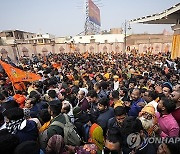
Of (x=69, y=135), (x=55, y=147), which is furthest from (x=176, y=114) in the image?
(x=55, y=147)

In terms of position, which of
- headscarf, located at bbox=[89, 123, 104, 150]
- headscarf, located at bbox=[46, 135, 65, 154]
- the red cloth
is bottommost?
headscarf, located at bbox=[89, 123, 104, 150]

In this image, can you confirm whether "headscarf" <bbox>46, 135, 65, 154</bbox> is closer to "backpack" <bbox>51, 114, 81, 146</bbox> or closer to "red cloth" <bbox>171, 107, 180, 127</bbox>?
"backpack" <bbox>51, 114, 81, 146</bbox>

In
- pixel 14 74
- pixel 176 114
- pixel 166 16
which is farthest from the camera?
pixel 166 16

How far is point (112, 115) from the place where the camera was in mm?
3443

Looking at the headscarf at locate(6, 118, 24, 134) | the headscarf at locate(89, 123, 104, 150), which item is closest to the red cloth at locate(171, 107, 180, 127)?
the headscarf at locate(89, 123, 104, 150)

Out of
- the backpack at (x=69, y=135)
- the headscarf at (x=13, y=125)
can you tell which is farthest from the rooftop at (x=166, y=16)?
the headscarf at (x=13, y=125)

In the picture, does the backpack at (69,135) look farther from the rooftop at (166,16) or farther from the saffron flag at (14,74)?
the rooftop at (166,16)

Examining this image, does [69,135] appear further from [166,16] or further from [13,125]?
[166,16]

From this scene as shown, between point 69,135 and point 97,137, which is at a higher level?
point 69,135

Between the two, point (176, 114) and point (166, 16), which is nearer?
point (176, 114)

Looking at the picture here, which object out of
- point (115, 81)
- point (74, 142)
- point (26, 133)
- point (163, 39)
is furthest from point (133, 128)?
point (163, 39)

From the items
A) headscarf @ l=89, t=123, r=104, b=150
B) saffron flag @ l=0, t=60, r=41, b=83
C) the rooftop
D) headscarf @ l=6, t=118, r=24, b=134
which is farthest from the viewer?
the rooftop

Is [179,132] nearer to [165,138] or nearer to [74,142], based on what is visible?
[165,138]

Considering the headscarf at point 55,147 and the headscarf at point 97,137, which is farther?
the headscarf at point 97,137
